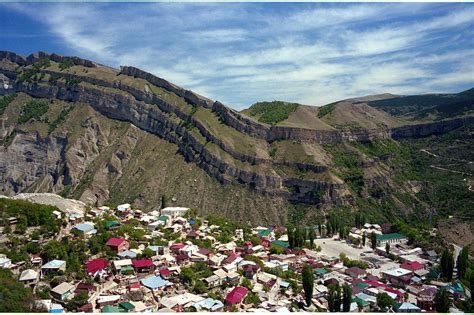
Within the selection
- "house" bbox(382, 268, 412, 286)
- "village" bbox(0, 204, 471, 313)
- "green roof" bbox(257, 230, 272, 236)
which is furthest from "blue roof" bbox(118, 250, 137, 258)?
"house" bbox(382, 268, 412, 286)

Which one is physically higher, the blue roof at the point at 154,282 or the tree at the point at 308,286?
the blue roof at the point at 154,282

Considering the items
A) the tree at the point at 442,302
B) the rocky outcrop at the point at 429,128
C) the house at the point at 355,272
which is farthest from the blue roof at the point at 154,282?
the rocky outcrop at the point at 429,128

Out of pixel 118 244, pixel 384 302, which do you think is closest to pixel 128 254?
pixel 118 244

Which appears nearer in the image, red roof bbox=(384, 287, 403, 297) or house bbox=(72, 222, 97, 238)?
red roof bbox=(384, 287, 403, 297)

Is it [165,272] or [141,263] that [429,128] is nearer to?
[165,272]

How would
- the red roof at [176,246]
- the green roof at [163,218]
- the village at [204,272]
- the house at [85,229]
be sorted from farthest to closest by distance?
the green roof at [163,218] → the red roof at [176,246] → the house at [85,229] → the village at [204,272]

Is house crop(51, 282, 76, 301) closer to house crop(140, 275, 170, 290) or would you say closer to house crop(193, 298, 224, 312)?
house crop(140, 275, 170, 290)

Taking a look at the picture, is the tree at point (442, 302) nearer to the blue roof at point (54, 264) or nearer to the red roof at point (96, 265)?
the red roof at point (96, 265)
